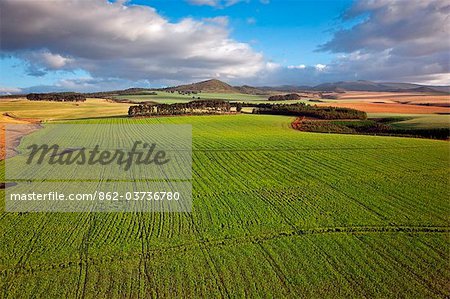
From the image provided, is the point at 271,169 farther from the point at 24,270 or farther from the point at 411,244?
the point at 24,270

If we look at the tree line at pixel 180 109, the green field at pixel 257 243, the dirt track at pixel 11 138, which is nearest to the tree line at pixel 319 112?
the tree line at pixel 180 109

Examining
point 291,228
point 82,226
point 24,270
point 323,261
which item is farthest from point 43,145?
point 323,261

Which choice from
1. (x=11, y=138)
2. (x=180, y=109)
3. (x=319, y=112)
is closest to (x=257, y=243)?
(x=11, y=138)

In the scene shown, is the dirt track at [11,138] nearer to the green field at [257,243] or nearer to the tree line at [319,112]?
the green field at [257,243]

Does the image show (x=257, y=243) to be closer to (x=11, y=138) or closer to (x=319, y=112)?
(x=11, y=138)

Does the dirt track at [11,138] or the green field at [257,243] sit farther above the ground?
the dirt track at [11,138]
